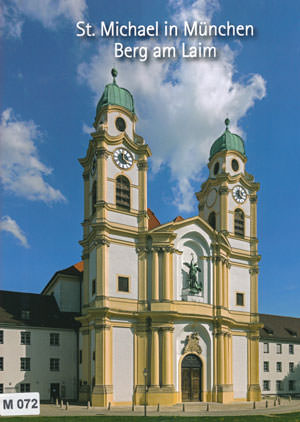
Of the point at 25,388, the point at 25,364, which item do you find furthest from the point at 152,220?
the point at 25,388

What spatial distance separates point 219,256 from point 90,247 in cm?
1299

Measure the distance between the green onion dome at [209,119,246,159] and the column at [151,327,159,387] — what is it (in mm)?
23229

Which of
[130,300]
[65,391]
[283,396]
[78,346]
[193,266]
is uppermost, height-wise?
[193,266]

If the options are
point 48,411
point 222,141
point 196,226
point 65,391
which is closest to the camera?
point 48,411

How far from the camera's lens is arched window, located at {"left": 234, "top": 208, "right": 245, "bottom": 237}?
55.2 metres

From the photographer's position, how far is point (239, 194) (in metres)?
56.0

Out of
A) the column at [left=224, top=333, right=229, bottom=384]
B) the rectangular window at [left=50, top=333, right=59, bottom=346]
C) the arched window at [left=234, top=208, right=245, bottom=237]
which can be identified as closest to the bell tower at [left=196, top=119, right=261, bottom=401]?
the arched window at [left=234, top=208, right=245, bottom=237]

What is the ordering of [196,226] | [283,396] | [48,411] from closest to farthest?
[48,411] → [196,226] → [283,396]

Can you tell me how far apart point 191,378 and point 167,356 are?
402 cm

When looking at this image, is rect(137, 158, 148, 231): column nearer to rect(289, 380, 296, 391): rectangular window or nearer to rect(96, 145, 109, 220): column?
rect(96, 145, 109, 220): column

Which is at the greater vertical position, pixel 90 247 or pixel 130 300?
pixel 90 247

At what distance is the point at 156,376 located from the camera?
142 feet

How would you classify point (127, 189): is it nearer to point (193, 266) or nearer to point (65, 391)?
point (193, 266)

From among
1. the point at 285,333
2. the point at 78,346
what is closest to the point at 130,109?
the point at 78,346
